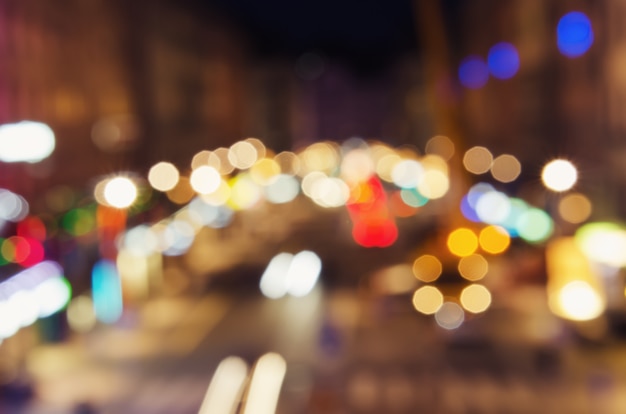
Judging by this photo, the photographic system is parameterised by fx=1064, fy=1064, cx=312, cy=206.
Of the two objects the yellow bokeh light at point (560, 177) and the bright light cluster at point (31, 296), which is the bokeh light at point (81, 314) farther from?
the yellow bokeh light at point (560, 177)

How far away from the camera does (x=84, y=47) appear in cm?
3028

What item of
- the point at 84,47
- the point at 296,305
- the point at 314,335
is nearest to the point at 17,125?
the point at 296,305

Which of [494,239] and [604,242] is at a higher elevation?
[604,242]

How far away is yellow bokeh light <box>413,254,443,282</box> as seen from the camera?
51.0ft

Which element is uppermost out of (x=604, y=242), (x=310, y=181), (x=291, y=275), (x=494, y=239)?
(x=310, y=181)

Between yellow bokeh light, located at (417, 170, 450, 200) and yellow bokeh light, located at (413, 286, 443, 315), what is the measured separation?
24.1 m

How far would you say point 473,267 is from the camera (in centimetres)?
1652

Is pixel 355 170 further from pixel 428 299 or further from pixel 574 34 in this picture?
pixel 428 299

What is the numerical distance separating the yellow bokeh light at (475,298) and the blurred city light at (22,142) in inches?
359

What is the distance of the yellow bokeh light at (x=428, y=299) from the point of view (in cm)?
1533

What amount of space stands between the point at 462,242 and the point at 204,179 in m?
17.6

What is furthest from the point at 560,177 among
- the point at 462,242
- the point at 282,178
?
the point at 282,178

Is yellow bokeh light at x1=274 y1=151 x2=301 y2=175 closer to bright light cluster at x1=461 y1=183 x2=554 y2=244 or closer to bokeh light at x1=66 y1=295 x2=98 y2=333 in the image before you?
bright light cluster at x1=461 y1=183 x2=554 y2=244

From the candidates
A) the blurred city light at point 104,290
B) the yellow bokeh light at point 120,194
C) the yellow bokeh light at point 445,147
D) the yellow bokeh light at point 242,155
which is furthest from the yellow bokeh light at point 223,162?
the blurred city light at point 104,290
